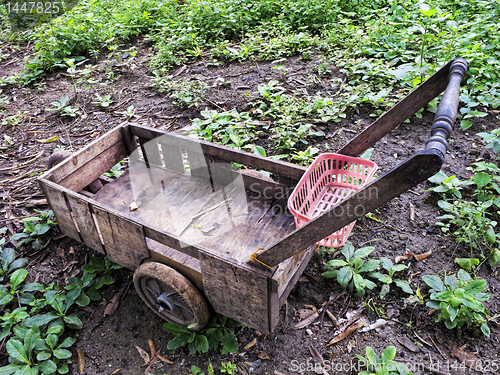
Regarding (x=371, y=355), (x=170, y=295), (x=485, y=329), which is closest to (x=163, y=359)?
(x=170, y=295)

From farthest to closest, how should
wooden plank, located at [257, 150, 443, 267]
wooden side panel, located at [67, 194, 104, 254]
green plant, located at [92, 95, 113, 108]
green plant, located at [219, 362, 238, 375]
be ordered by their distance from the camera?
green plant, located at [92, 95, 113, 108], wooden side panel, located at [67, 194, 104, 254], green plant, located at [219, 362, 238, 375], wooden plank, located at [257, 150, 443, 267]

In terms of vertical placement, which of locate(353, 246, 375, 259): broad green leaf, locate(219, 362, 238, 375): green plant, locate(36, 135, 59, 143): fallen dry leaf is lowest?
locate(219, 362, 238, 375): green plant

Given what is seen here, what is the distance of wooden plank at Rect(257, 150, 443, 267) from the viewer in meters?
1.31

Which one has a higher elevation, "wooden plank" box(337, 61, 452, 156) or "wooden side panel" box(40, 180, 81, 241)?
"wooden plank" box(337, 61, 452, 156)

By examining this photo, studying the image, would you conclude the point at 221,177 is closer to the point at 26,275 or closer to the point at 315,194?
the point at 315,194

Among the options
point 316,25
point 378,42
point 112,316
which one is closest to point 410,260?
point 112,316

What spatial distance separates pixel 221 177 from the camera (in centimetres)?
314

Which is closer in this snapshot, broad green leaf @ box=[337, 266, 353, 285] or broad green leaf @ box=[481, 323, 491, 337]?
broad green leaf @ box=[481, 323, 491, 337]

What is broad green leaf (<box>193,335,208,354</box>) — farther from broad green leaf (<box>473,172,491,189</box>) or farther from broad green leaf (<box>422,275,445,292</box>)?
broad green leaf (<box>473,172,491,189</box>)

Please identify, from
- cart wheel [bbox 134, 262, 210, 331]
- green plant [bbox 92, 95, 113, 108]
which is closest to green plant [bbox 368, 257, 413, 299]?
cart wheel [bbox 134, 262, 210, 331]

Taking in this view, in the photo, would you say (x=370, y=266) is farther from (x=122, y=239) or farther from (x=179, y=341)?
(x=122, y=239)

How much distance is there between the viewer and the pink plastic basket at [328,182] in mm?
2631

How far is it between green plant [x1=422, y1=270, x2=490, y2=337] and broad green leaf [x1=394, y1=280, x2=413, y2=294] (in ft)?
0.50

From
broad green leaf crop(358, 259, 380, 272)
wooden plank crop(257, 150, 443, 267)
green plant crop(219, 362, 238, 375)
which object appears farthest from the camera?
broad green leaf crop(358, 259, 380, 272)
